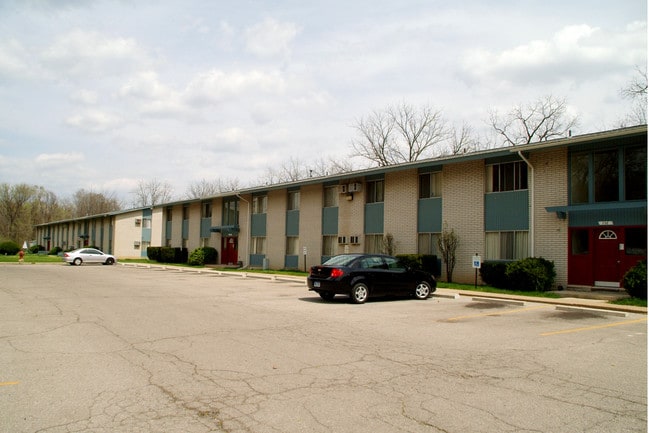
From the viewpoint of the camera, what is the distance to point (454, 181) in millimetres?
22344

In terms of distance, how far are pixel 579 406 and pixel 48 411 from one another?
5.37 meters

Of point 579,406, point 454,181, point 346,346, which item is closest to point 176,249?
point 454,181

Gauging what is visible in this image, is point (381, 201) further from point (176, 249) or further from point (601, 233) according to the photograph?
point (176, 249)


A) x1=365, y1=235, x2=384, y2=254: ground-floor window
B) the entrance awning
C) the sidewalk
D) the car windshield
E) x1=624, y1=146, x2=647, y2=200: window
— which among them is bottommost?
the sidewalk

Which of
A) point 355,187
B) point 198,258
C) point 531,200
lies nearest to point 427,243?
point 355,187

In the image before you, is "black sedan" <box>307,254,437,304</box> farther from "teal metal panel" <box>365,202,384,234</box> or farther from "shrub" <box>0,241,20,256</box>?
"shrub" <box>0,241,20,256</box>

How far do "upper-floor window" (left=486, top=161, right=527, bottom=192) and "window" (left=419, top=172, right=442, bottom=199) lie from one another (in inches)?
101

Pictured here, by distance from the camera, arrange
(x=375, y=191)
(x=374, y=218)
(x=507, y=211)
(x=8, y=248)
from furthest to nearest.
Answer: (x=8, y=248), (x=375, y=191), (x=374, y=218), (x=507, y=211)

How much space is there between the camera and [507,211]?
20188mm

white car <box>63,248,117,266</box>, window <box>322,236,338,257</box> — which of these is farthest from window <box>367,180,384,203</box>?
white car <box>63,248,117,266</box>

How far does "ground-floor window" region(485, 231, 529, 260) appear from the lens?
19672 mm

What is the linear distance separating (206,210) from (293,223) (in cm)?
1357

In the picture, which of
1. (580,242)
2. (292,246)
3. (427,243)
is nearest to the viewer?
(580,242)

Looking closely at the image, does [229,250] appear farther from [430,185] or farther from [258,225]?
[430,185]
